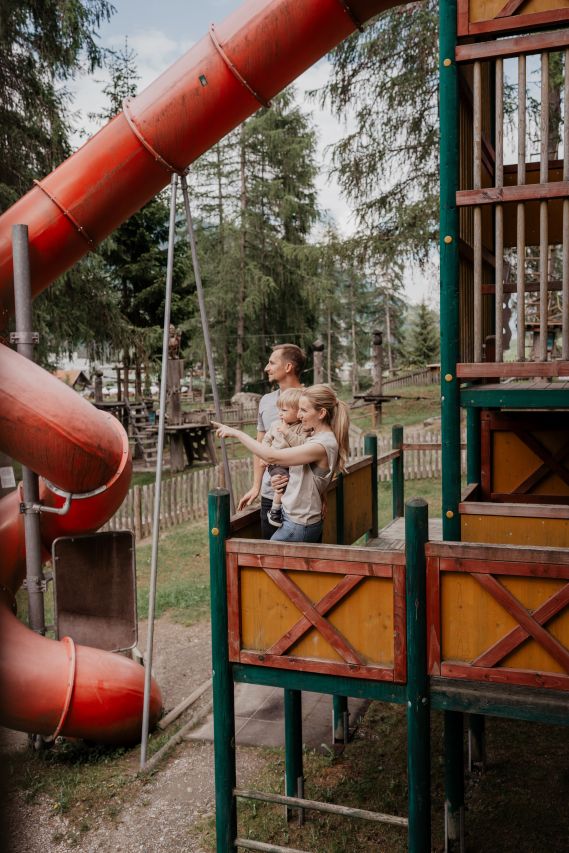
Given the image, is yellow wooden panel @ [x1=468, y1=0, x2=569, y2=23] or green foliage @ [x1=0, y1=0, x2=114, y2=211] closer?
yellow wooden panel @ [x1=468, y1=0, x2=569, y2=23]

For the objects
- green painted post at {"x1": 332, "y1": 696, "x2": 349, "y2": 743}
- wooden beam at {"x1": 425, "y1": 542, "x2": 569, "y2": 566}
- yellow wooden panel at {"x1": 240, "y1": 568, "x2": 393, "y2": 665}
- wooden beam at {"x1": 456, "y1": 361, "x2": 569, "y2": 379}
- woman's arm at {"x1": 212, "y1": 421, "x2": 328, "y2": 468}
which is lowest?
green painted post at {"x1": 332, "y1": 696, "x2": 349, "y2": 743}

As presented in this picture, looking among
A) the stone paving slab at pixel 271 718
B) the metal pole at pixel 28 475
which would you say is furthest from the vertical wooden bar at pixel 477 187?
the stone paving slab at pixel 271 718

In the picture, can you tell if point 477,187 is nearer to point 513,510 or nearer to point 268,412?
point 513,510

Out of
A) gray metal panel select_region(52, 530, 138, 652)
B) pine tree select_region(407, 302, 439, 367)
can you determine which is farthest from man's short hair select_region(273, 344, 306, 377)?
pine tree select_region(407, 302, 439, 367)

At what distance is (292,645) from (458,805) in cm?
155

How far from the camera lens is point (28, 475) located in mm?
5508

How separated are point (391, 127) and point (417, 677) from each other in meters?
16.2

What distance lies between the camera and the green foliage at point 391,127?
1611cm

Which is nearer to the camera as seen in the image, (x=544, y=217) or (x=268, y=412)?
(x=544, y=217)

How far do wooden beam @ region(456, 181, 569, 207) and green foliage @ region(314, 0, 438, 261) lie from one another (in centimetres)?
1356

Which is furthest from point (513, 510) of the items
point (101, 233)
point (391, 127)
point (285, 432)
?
point (391, 127)

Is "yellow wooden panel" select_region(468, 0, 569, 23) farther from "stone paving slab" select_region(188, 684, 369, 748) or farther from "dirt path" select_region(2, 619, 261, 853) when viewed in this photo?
"stone paving slab" select_region(188, 684, 369, 748)

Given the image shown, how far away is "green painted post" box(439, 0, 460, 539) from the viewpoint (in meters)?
3.59

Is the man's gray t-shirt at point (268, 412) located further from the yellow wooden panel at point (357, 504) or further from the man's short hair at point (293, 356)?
the yellow wooden panel at point (357, 504)
